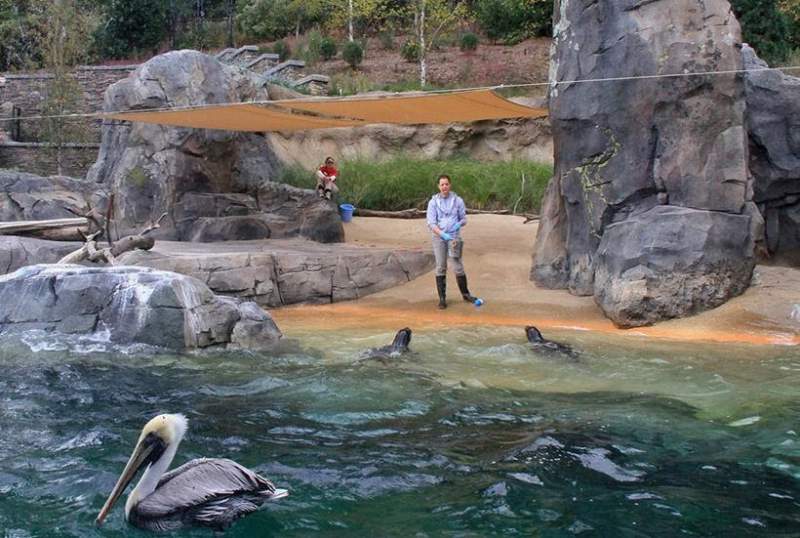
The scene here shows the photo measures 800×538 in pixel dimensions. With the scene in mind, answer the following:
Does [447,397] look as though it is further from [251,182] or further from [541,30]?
[541,30]

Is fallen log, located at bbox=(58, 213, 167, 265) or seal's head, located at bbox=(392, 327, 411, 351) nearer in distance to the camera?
seal's head, located at bbox=(392, 327, 411, 351)

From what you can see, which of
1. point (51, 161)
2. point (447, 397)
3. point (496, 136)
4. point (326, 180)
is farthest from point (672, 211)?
point (51, 161)

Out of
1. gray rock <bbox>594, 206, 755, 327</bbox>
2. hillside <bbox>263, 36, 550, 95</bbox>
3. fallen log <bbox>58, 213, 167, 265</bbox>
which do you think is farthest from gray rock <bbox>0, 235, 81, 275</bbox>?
hillside <bbox>263, 36, 550, 95</bbox>

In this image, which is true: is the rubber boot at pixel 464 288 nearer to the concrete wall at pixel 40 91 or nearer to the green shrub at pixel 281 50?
the concrete wall at pixel 40 91

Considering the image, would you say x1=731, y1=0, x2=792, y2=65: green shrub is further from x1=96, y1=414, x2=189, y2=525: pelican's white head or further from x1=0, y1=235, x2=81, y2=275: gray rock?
x1=96, y1=414, x2=189, y2=525: pelican's white head

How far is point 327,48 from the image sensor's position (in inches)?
965

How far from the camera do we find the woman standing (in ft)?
34.6

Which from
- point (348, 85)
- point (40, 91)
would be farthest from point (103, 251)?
point (40, 91)

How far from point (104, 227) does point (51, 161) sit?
33.1ft

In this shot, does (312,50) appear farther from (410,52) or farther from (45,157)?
(45,157)

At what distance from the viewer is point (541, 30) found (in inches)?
985

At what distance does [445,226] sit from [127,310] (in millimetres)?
3741

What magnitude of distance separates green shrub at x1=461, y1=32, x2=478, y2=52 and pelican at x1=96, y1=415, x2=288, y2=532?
69.6ft

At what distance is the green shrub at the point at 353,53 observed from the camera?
932 inches
